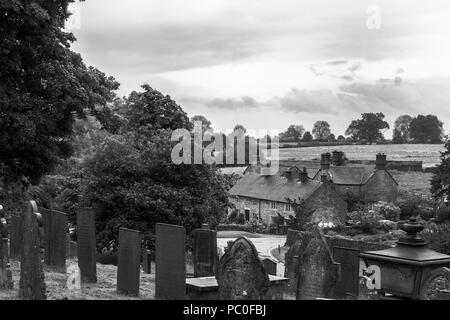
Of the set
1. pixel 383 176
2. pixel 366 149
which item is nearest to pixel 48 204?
pixel 383 176

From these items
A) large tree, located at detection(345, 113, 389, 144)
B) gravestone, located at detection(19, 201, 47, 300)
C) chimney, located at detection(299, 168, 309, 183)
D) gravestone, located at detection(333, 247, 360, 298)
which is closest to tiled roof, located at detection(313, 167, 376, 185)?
chimney, located at detection(299, 168, 309, 183)

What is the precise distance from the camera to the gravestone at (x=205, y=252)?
682 inches

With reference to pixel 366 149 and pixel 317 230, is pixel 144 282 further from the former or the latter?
pixel 366 149

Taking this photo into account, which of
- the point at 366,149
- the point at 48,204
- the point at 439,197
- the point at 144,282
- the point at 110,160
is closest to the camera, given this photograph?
the point at 144,282

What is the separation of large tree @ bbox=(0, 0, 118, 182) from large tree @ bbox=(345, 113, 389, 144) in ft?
431

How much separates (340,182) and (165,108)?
1513 inches

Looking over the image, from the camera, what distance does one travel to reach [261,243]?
49.9 meters

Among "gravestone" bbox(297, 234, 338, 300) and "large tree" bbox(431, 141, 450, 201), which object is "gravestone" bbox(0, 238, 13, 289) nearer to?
"gravestone" bbox(297, 234, 338, 300)

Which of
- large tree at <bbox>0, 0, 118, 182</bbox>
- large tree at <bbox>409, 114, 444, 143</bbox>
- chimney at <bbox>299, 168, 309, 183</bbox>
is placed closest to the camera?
large tree at <bbox>0, 0, 118, 182</bbox>

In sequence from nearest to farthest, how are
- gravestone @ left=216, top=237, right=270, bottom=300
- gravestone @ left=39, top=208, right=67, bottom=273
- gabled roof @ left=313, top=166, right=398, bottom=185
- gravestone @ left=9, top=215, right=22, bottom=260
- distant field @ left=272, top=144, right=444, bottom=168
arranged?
gravestone @ left=216, top=237, right=270, bottom=300 < gravestone @ left=39, top=208, right=67, bottom=273 < gravestone @ left=9, top=215, right=22, bottom=260 < gabled roof @ left=313, top=166, right=398, bottom=185 < distant field @ left=272, top=144, right=444, bottom=168

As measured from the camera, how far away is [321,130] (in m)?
174

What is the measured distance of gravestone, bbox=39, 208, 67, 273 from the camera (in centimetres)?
1728

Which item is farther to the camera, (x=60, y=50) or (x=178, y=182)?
(x=178, y=182)

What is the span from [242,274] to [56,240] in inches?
304
